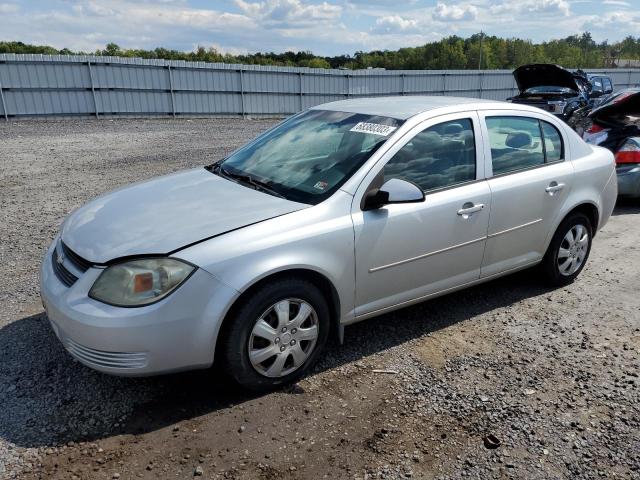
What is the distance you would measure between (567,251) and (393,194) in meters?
2.30

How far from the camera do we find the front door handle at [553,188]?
14.1 feet

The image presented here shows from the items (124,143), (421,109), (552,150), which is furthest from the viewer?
(124,143)

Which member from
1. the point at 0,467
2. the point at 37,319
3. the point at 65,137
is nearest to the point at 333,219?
the point at 0,467

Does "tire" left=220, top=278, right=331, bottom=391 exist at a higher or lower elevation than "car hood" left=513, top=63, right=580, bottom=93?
lower

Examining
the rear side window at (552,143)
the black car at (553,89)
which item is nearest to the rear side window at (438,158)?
the rear side window at (552,143)

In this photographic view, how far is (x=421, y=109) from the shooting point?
386 centimetres

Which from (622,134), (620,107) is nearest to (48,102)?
(620,107)

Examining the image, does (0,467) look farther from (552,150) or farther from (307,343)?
(552,150)

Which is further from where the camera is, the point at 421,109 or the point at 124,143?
the point at 124,143

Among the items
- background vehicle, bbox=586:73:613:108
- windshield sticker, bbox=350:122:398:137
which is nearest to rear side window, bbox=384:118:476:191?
windshield sticker, bbox=350:122:398:137

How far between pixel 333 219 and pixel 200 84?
17.5 meters

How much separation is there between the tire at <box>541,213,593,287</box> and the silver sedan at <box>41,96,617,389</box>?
28 millimetres

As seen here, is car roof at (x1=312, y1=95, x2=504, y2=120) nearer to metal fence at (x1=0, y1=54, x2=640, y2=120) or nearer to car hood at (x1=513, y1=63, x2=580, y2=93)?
car hood at (x1=513, y1=63, x2=580, y2=93)

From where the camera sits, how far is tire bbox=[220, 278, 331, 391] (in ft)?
9.64
